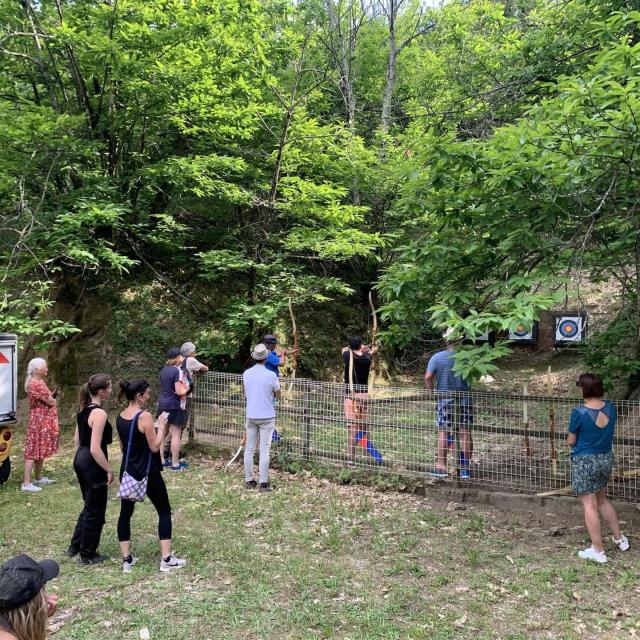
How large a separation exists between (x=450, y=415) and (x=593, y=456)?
1998 millimetres

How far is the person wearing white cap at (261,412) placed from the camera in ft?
23.5

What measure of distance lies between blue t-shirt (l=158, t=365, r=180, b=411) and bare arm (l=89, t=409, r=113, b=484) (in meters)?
3.13

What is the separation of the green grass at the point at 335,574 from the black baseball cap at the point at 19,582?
7.48 feet

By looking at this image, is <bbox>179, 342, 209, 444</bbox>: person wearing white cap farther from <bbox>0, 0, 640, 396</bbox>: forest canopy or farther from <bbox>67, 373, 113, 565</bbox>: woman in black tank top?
<bbox>67, 373, 113, 565</bbox>: woman in black tank top

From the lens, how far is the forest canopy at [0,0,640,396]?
4.94 meters

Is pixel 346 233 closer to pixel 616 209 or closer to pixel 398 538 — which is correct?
pixel 616 209

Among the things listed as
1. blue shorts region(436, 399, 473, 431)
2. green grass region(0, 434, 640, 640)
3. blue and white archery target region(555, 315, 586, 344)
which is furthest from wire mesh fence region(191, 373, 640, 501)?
blue and white archery target region(555, 315, 586, 344)

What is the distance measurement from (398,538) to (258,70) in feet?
34.2

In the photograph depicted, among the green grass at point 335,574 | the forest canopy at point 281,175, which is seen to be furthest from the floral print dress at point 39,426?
the forest canopy at point 281,175

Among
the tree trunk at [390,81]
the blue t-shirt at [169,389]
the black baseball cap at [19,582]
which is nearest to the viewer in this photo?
the black baseball cap at [19,582]

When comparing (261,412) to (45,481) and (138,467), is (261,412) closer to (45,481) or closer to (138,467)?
(138,467)

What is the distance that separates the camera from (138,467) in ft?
15.4

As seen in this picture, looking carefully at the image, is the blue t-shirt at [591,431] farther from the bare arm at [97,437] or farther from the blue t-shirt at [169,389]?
the blue t-shirt at [169,389]

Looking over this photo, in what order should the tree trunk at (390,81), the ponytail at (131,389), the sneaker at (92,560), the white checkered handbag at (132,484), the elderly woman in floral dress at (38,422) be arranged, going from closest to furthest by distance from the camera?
the white checkered handbag at (132,484) → the ponytail at (131,389) → the sneaker at (92,560) → the elderly woman in floral dress at (38,422) → the tree trunk at (390,81)
